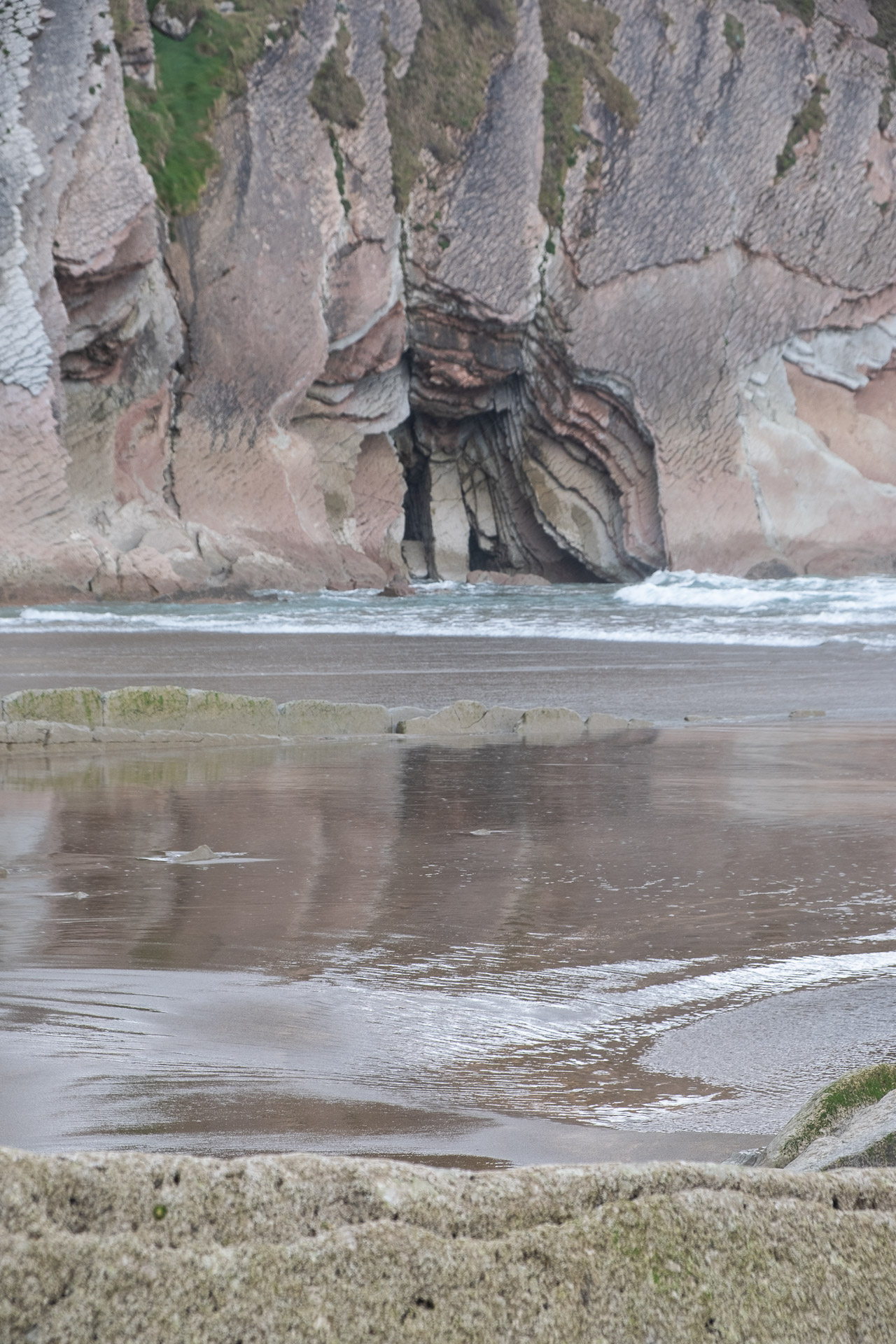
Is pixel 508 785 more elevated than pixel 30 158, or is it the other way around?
pixel 30 158

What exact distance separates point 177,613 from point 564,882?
61.7ft

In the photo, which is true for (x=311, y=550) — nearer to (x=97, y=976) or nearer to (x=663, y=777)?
(x=663, y=777)

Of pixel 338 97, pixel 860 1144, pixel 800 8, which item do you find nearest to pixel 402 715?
pixel 860 1144

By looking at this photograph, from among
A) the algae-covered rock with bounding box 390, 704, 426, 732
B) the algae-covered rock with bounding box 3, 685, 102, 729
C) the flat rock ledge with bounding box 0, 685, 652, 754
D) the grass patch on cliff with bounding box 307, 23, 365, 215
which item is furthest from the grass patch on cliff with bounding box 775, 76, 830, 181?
the algae-covered rock with bounding box 3, 685, 102, 729

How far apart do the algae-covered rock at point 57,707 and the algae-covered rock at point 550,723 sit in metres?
2.90

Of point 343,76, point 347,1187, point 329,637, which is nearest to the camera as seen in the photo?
point 347,1187

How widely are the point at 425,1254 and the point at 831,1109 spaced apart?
0.98 meters

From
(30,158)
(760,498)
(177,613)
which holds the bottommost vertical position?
(177,613)

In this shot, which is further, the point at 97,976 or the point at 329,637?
the point at 329,637

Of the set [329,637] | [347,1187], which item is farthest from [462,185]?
[347,1187]

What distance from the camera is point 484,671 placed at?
13.4 m

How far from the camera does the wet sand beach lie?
11031mm

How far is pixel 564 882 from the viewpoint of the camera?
4797 millimetres

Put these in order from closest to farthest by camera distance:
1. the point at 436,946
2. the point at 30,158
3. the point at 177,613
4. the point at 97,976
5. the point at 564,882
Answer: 1. the point at 97,976
2. the point at 436,946
3. the point at 564,882
4. the point at 177,613
5. the point at 30,158
